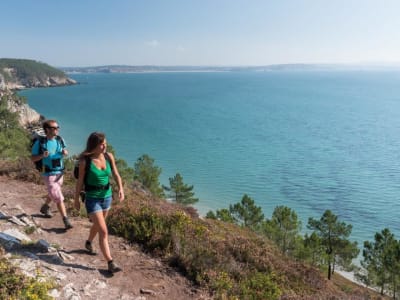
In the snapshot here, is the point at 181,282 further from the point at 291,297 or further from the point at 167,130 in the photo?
the point at 167,130

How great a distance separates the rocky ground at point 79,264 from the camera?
5.43 metres

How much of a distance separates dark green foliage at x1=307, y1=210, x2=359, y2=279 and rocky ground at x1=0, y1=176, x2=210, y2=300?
25810 mm

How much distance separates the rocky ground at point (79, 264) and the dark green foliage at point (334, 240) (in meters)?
25.8

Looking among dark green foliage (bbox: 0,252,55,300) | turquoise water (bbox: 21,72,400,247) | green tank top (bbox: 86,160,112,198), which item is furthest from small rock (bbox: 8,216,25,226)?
turquoise water (bbox: 21,72,400,247)

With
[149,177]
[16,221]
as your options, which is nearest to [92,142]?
[16,221]

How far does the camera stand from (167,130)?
81.2m

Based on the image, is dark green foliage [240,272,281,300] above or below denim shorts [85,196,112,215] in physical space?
below

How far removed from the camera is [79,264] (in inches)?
239

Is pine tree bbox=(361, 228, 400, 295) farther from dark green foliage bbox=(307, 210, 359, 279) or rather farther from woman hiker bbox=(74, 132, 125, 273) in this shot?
woman hiker bbox=(74, 132, 125, 273)

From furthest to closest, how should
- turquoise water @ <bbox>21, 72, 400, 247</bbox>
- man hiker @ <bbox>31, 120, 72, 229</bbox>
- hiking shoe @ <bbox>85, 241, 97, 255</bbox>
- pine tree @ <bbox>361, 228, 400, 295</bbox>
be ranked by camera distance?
1. turquoise water @ <bbox>21, 72, 400, 247</bbox>
2. pine tree @ <bbox>361, 228, 400, 295</bbox>
3. man hiker @ <bbox>31, 120, 72, 229</bbox>
4. hiking shoe @ <bbox>85, 241, 97, 255</bbox>

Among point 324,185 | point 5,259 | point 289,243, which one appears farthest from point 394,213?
point 5,259

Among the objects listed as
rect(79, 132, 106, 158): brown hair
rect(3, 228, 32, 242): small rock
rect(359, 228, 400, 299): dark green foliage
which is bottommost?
rect(359, 228, 400, 299): dark green foliage

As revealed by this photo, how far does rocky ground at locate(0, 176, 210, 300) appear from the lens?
17.8ft

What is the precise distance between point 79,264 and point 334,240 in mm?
28597
